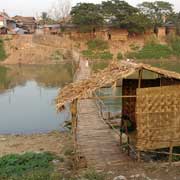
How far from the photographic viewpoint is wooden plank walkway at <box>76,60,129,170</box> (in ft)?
25.7

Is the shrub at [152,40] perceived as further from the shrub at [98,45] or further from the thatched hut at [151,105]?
the thatched hut at [151,105]

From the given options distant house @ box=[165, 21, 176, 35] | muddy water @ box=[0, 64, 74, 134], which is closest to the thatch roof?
muddy water @ box=[0, 64, 74, 134]

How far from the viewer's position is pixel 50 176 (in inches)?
262

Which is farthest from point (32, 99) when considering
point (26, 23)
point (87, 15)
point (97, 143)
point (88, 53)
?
point (26, 23)

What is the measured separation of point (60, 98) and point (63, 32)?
3664cm

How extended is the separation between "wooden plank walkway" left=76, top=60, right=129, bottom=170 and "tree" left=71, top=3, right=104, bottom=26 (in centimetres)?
2995

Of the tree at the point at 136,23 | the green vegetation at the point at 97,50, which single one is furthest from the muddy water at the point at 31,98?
the tree at the point at 136,23

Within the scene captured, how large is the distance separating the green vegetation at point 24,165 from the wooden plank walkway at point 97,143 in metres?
0.79

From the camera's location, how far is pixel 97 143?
8984 millimetres

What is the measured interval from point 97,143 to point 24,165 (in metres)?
1.93

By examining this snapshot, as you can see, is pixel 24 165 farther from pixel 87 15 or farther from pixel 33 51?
pixel 87 15

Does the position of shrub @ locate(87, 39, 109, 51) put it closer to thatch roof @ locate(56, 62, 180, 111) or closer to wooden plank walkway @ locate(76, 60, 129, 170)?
wooden plank walkway @ locate(76, 60, 129, 170)

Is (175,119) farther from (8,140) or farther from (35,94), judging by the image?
(35,94)

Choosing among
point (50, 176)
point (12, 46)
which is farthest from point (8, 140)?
point (12, 46)
